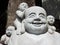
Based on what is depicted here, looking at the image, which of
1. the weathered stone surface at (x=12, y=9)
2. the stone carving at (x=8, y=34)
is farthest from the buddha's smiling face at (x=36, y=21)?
the weathered stone surface at (x=12, y=9)

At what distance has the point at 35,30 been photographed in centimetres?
409

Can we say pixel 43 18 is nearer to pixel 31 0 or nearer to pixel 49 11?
pixel 31 0

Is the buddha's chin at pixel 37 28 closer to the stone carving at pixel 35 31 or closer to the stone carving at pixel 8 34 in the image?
the stone carving at pixel 35 31

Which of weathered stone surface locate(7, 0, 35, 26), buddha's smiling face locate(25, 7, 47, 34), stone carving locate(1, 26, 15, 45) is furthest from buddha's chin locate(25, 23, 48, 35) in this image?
weathered stone surface locate(7, 0, 35, 26)

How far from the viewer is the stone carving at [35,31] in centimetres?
407

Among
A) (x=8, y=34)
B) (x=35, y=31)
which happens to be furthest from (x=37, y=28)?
(x=8, y=34)

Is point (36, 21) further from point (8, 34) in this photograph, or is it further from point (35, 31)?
point (8, 34)

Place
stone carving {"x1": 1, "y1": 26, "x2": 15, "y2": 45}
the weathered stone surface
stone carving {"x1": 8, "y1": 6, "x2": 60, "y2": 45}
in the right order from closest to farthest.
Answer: stone carving {"x1": 8, "y1": 6, "x2": 60, "y2": 45}
stone carving {"x1": 1, "y1": 26, "x2": 15, "y2": 45}
the weathered stone surface

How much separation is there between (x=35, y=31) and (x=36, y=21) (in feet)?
0.34

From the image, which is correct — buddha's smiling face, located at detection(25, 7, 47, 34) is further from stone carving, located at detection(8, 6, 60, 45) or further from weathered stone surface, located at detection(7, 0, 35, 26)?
weathered stone surface, located at detection(7, 0, 35, 26)

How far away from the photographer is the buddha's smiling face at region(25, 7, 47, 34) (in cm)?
409

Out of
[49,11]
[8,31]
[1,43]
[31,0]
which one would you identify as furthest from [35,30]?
[49,11]

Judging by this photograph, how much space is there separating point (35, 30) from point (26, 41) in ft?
0.49

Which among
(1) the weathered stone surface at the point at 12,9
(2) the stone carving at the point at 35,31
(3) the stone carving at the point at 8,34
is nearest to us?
(2) the stone carving at the point at 35,31
